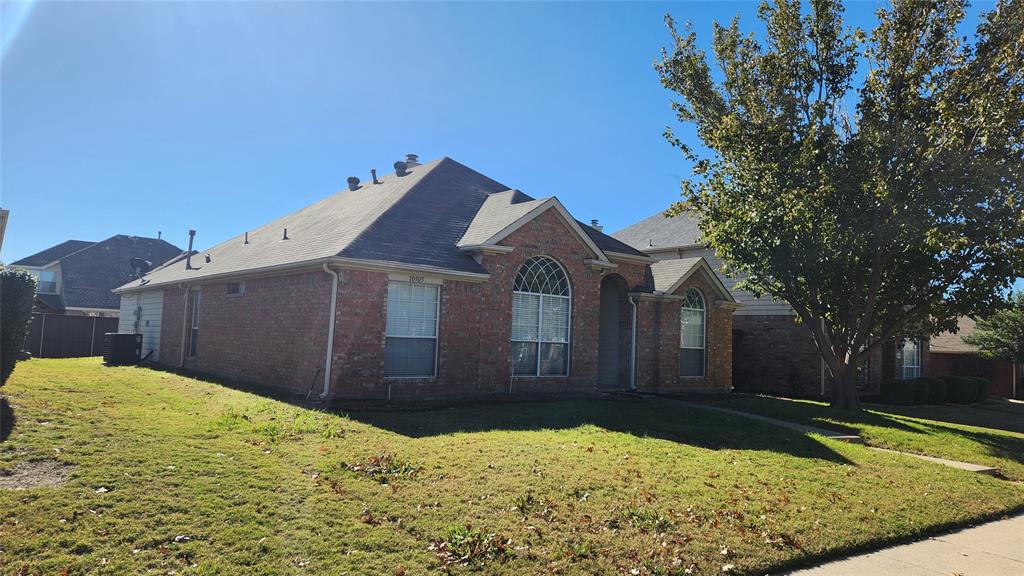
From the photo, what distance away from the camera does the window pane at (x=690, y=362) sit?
19797mm

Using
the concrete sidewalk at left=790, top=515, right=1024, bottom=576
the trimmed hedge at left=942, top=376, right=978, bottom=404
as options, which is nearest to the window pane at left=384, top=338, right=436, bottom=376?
the concrete sidewalk at left=790, top=515, right=1024, bottom=576

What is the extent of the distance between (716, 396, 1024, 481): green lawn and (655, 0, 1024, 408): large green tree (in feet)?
6.44

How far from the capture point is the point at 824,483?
8.56 metres

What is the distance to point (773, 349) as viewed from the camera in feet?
78.6

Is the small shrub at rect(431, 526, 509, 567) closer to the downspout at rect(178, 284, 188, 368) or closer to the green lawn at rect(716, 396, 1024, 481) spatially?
Result: the green lawn at rect(716, 396, 1024, 481)

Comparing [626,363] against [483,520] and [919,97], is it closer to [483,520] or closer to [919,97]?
[919,97]

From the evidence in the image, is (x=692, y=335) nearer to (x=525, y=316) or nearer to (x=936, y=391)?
(x=525, y=316)

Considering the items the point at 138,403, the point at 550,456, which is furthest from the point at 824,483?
the point at 138,403

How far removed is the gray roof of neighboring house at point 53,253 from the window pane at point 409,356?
115ft

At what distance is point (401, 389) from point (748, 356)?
1588cm

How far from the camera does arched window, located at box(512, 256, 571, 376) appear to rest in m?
15.8

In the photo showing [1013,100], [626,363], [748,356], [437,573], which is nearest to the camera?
[437,573]

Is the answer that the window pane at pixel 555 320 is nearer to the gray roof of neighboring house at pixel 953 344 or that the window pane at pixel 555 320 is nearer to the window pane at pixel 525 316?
the window pane at pixel 525 316

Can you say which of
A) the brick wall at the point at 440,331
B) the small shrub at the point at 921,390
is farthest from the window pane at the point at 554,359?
the small shrub at the point at 921,390
